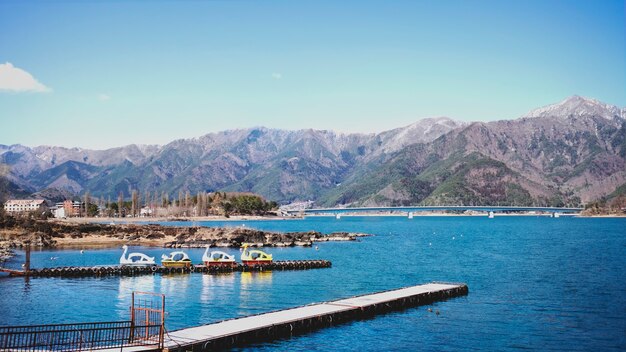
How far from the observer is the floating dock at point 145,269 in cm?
7119

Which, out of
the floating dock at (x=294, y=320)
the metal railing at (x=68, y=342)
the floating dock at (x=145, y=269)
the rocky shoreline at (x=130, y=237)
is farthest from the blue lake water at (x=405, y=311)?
the rocky shoreline at (x=130, y=237)

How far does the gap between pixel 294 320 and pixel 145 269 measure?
38754mm

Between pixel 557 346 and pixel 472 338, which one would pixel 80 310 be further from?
Result: pixel 557 346

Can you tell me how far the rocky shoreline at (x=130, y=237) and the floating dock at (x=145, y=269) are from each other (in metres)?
39.8

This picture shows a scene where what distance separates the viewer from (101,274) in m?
73.4

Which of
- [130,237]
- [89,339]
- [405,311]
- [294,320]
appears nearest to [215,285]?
[405,311]

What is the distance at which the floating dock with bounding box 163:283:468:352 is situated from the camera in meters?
37.1

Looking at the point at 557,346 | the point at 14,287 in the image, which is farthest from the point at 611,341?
the point at 14,287

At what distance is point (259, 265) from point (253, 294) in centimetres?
2182

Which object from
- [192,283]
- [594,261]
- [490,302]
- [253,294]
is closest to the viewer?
[490,302]

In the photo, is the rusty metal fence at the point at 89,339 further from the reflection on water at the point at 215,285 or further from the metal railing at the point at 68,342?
the reflection on water at the point at 215,285

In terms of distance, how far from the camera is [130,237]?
135875mm

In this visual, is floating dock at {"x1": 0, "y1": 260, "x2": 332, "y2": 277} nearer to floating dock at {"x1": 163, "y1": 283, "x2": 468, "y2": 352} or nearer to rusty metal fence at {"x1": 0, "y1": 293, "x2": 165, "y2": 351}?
floating dock at {"x1": 163, "y1": 283, "x2": 468, "y2": 352}

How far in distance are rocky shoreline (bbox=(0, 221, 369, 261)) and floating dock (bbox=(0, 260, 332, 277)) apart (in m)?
39.8
